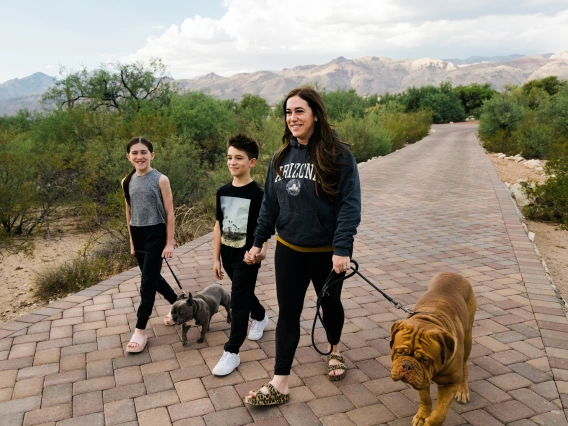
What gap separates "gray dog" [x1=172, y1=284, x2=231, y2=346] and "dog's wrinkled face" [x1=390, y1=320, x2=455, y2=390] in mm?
1919

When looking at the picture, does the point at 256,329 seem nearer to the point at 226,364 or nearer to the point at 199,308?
the point at 199,308

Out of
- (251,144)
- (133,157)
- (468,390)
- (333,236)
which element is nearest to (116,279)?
(133,157)

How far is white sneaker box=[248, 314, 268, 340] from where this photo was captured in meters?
4.02

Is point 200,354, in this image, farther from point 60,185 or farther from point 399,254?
point 60,185

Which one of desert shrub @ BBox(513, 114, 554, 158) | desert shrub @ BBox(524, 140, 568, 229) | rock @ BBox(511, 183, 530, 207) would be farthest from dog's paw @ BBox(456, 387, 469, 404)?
desert shrub @ BBox(513, 114, 554, 158)

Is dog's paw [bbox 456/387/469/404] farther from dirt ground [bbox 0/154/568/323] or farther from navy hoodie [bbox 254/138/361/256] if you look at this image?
dirt ground [bbox 0/154/568/323]

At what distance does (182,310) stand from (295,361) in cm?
99

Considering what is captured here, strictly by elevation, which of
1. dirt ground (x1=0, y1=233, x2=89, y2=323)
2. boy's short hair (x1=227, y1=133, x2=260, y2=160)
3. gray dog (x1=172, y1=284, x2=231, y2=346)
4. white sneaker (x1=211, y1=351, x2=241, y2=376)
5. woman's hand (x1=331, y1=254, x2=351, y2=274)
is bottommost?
dirt ground (x1=0, y1=233, x2=89, y2=323)

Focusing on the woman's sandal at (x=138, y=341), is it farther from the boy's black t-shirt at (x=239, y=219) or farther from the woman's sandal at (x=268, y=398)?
the woman's sandal at (x=268, y=398)

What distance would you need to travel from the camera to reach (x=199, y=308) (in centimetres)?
385

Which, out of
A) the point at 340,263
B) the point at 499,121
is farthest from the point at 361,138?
the point at 340,263

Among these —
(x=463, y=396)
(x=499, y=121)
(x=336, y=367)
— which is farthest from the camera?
(x=499, y=121)

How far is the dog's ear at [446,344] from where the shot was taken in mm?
2324

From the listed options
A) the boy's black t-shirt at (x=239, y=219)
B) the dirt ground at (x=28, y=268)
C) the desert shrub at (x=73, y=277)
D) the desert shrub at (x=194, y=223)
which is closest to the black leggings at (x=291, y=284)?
the boy's black t-shirt at (x=239, y=219)
